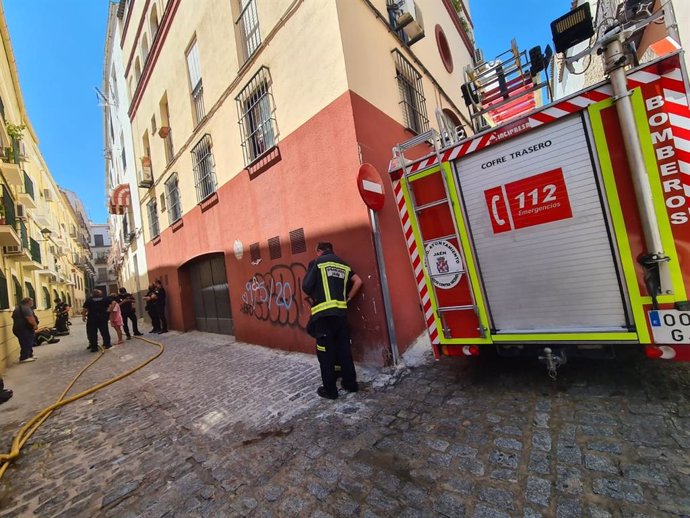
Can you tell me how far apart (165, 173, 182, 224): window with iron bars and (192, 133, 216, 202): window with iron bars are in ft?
6.22

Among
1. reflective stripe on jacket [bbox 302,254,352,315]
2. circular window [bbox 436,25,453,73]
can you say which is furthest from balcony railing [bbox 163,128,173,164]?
reflective stripe on jacket [bbox 302,254,352,315]

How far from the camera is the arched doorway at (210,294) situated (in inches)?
350

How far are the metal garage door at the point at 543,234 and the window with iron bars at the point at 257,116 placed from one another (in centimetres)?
426

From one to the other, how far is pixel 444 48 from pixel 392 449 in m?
11.6

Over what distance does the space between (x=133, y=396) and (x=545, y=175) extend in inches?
231

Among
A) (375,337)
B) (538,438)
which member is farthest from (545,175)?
(375,337)

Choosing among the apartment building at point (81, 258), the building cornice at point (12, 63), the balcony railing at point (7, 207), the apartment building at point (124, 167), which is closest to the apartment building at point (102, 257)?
the apartment building at point (81, 258)

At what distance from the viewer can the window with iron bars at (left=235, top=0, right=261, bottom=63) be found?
6535mm

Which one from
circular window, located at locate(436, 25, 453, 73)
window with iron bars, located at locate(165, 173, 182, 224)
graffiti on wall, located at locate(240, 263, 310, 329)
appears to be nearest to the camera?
graffiti on wall, located at locate(240, 263, 310, 329)

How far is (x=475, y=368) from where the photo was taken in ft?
12.6

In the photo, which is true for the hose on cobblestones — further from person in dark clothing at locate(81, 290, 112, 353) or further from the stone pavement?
person in dark clothing at locate(81, 290, 112, 353)

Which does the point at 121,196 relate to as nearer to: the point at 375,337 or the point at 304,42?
the point at 304,42

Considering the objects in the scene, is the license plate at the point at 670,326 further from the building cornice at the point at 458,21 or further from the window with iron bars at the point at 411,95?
the building cornice at the point at 458,21

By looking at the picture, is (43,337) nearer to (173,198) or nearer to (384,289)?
(173,198)
